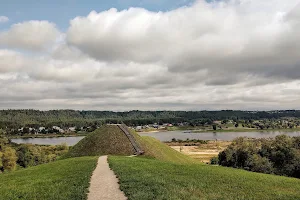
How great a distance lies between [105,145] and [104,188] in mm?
39473

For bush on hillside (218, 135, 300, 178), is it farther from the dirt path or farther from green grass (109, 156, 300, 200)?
the dirt path

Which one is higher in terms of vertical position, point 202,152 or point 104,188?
point 104,188

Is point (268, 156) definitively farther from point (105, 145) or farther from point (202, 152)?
point (202, 152)

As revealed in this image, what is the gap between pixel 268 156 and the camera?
266ft

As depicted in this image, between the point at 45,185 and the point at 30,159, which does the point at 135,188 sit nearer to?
the point at 45,185

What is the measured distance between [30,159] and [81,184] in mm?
85929

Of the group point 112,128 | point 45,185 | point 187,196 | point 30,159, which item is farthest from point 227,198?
point 30,159

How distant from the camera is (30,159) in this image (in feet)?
325

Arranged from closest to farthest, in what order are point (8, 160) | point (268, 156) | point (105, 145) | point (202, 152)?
point (105, 145) < point (8, 160) < point (268, 156) < point (202, 152)

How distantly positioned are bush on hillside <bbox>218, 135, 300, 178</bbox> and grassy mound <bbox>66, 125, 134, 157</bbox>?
35785mm

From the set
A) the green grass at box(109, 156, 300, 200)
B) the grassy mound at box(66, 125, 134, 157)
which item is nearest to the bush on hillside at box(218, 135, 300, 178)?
the grassy mound at box(66, 125, 134, 157)

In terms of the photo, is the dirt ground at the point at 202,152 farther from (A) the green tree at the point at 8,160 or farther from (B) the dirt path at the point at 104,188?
(B) the dirt path at the point at 104,188

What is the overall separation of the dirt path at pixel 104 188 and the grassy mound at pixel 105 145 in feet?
97.6

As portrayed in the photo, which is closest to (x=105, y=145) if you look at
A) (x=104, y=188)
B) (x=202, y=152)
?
(x=104, y=188)
